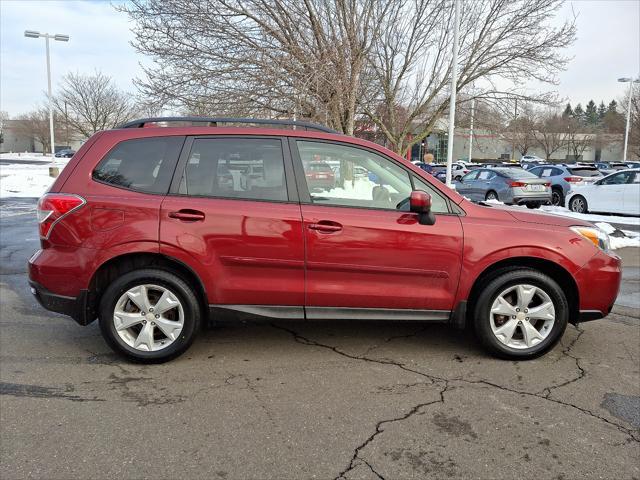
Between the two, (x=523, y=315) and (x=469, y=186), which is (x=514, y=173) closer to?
(x=469, y=186)

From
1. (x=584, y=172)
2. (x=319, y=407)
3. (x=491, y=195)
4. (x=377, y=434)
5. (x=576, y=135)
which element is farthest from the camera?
(x=576, y=135)

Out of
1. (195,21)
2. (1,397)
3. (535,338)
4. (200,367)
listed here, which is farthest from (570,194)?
(1,397)

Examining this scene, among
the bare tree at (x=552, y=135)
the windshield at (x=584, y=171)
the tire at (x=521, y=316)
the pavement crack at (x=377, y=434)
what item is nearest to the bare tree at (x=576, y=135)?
the bare tree at (x=552, y=135)

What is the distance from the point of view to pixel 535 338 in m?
4.02

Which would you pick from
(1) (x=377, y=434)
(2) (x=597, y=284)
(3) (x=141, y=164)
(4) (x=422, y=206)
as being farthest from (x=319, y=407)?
(2) (x=597, y=284)

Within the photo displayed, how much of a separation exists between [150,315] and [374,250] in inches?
68.7

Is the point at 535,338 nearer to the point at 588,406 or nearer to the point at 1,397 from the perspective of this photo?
A: the point at 588,406

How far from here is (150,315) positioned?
152 inches

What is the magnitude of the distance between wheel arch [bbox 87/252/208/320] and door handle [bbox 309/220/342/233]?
0.95 metres

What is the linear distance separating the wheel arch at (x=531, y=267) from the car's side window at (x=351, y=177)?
2.91 ft

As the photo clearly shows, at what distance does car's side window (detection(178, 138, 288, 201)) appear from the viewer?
389 centimetres

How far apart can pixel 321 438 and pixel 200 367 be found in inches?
53.9

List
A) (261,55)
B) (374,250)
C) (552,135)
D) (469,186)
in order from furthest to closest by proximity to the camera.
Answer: (552,135) → (469,186) → (261,55) → (374,250)

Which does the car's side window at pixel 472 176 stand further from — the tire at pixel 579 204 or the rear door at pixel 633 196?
the rear door at pixel 633 196
